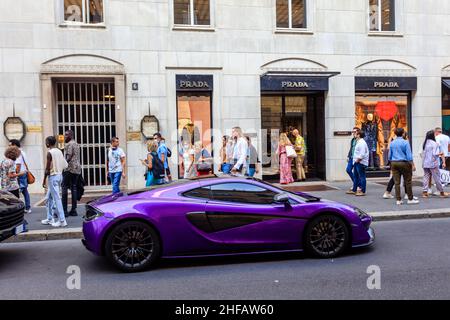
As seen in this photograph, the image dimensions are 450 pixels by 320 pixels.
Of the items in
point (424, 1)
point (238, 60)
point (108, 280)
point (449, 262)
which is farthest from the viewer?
point (424, 1)

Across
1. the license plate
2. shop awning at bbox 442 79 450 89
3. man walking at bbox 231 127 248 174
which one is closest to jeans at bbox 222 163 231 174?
man walking at bbox 231 127 248 174

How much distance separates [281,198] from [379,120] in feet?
36.6

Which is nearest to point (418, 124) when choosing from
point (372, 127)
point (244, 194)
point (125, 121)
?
point (372, 127)

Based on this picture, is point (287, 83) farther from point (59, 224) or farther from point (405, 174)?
point (59, 224)

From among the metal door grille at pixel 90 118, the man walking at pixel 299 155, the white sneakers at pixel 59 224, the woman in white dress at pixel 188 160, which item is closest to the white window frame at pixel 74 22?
the metal door grille at pixel 90 118

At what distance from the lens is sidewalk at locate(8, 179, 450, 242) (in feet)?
27.7

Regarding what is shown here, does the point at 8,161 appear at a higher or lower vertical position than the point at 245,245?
higher

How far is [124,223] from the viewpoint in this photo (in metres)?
6.09

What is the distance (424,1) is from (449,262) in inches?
504

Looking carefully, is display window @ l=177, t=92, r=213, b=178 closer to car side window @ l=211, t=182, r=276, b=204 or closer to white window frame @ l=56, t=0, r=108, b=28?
white window frame @ l=56, t=0, r=108, b=28

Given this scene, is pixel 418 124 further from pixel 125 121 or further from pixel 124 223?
pixel 124 223

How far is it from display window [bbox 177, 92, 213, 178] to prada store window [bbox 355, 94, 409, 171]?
5387 mm

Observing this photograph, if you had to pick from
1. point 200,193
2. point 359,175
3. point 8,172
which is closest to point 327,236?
point 200,193

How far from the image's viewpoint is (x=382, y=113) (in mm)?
16250
